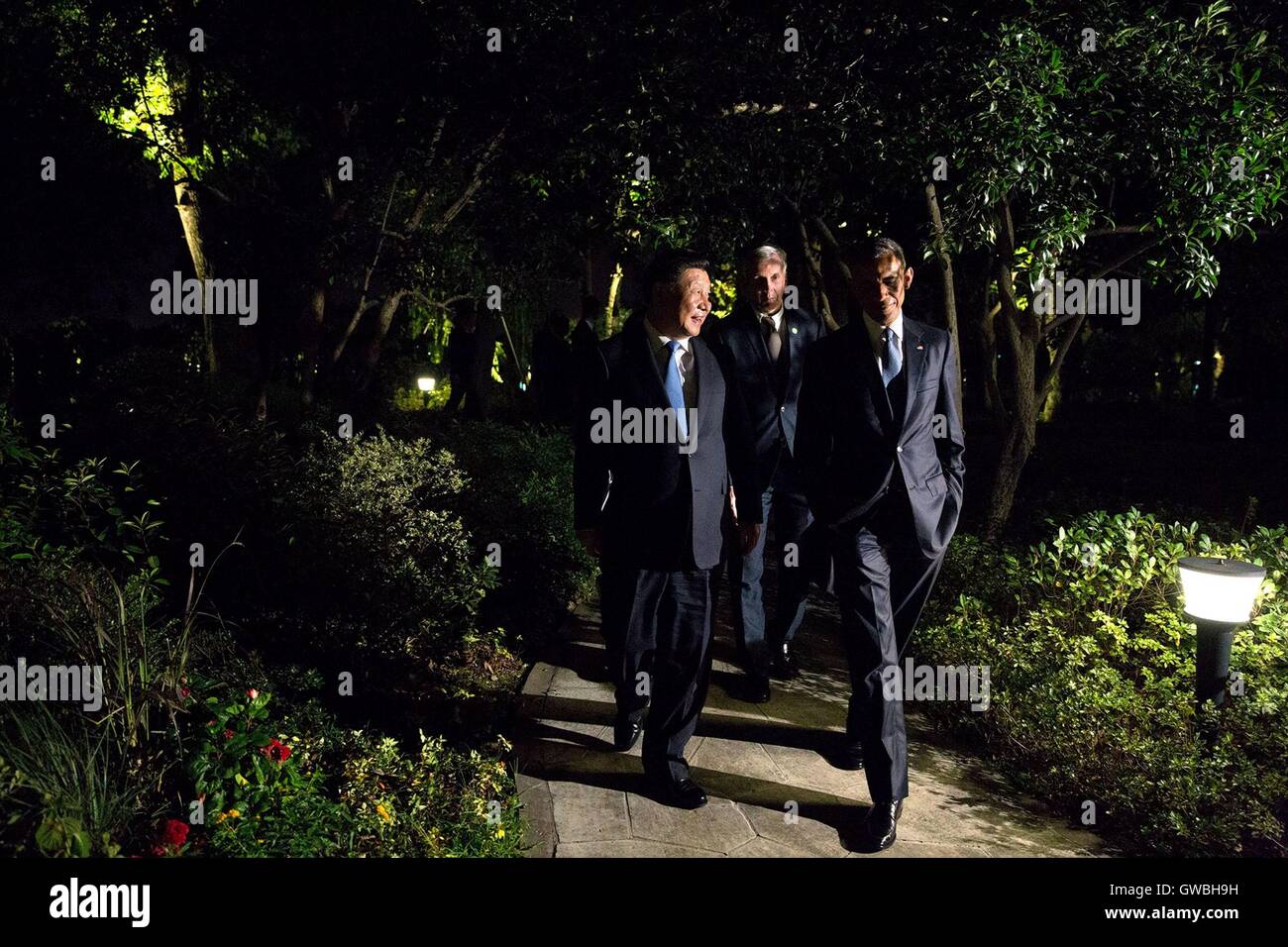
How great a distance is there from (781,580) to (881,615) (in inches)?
78.5

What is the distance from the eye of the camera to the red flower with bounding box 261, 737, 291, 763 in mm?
3463

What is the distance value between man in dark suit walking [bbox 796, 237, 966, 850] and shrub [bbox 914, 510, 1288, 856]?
1.06 meters

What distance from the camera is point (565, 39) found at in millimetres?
7719

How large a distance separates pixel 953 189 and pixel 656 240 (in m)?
3.07

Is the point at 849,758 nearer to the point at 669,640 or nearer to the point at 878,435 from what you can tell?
the point at 669,640

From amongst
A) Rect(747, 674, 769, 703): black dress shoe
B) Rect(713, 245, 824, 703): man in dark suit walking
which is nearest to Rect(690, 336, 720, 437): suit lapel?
Rect(713, 245, 824, 703): man in dark suit walking

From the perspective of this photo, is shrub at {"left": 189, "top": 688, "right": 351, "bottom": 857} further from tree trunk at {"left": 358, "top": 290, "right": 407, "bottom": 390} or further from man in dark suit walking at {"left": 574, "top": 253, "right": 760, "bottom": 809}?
tree trunk at {"left": 358, "top": 290, "right": 407, "bottom": 390}

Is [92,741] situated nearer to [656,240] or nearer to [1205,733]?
[1205,733]

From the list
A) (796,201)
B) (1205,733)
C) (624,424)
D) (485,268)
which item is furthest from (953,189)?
(485,268)

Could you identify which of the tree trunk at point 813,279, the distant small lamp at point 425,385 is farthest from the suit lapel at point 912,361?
the distant small lamp at point 425,385

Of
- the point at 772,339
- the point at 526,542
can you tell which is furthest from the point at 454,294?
the point at 772,339

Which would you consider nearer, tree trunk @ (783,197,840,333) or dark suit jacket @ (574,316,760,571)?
dark suit jacket @ (574,316,760,571)

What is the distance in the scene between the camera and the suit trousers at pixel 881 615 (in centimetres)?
392

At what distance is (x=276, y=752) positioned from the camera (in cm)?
347
